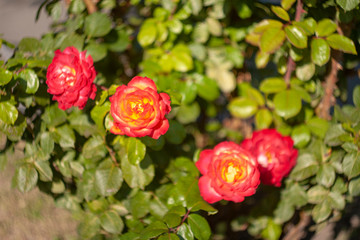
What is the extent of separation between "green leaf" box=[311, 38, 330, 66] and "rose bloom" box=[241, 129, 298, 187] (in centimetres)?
30

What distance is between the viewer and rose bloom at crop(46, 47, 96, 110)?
0.98 m

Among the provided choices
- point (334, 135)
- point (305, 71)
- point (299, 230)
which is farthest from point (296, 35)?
point (299, 230)

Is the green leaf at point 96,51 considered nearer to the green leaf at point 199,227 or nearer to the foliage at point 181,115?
the foliage at point 181,115

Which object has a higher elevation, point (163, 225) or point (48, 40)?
point (48, 40)

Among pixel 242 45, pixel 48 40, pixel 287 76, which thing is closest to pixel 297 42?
pixel 287 76

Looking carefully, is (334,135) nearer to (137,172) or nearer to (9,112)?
(137,172)

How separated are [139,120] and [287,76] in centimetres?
74

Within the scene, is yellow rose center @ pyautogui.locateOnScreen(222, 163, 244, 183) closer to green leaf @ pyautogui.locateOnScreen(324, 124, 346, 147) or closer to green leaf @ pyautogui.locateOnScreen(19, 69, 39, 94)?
green leaf @ pyautogui.locateOnScreen(324, 124, 346, 147)

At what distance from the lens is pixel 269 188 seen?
64.9 inches

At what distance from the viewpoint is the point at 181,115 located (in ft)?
5.46

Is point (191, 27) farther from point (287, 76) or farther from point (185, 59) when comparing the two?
point (287, 76)

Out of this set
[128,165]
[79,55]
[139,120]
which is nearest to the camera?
[139,120]

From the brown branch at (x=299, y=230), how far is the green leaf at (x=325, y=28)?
2.84 feet

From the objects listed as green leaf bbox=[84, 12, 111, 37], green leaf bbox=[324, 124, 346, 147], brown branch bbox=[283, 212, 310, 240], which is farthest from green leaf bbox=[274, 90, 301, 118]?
green leaf bbox=[84, 12, 111, 37]
